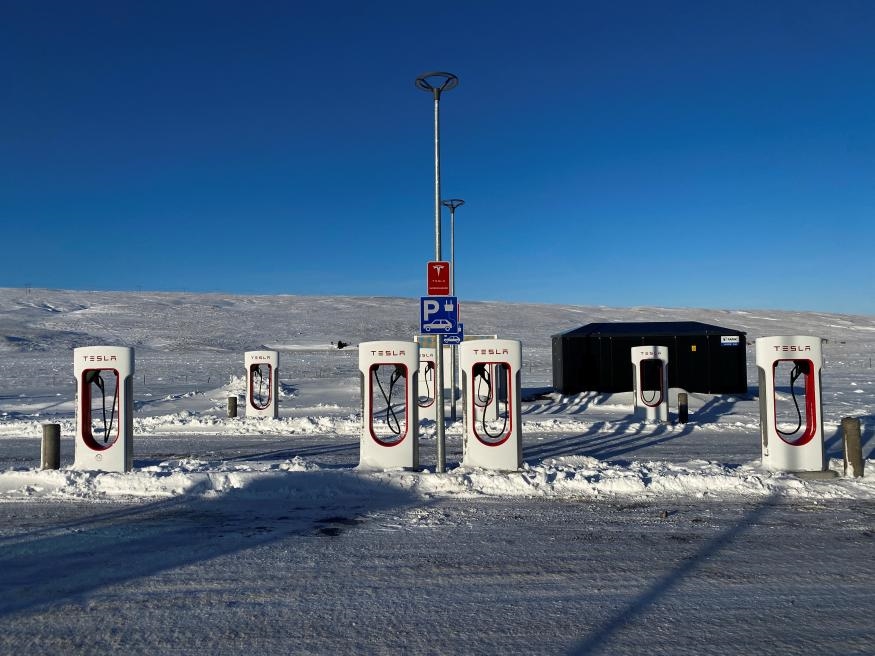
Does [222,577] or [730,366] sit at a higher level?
[730,366]

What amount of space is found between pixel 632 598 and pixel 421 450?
8.11 metres

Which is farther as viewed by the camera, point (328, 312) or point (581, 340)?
point (328, 312)

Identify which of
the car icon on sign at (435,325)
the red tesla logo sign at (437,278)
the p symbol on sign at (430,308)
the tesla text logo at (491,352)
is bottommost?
the tesla text logo at (491,352)

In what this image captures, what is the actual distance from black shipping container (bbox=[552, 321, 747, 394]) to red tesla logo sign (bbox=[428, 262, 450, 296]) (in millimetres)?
15268

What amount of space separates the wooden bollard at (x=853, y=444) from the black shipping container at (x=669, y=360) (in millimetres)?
15262

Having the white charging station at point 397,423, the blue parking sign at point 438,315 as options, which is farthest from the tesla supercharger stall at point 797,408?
the white charging station at point 397,423

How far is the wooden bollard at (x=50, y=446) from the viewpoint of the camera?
10.4m

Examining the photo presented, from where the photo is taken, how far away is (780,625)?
4.89m

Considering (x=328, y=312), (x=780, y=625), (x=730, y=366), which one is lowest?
(x=780, y=625)

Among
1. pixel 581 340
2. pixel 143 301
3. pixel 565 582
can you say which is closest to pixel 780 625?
pixel 565 582

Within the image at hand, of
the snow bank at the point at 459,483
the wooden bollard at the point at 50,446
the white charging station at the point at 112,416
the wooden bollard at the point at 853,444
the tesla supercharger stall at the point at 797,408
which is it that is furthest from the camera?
the white charging station at the point at 112,416

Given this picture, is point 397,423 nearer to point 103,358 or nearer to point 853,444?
point 103,358

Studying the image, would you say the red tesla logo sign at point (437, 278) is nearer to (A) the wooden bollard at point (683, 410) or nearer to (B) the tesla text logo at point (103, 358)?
(B) the tesla text logo at point (103, 358)

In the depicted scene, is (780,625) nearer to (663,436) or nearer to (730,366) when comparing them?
(663,436)
